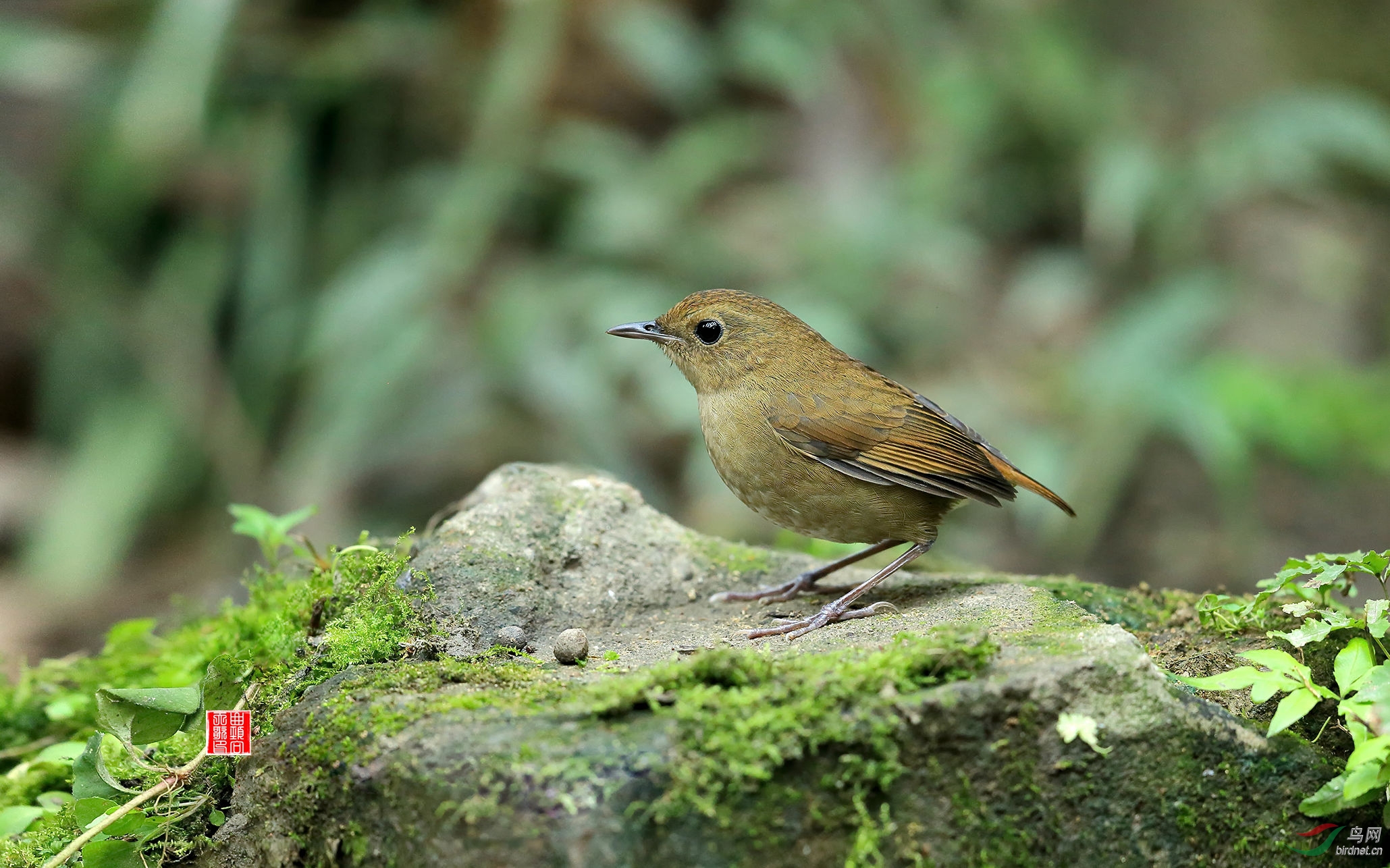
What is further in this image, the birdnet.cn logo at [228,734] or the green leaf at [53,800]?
the green leaf at [53,800]

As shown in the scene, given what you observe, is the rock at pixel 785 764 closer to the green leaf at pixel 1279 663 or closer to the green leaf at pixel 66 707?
the green leaf at pixel 1279 663

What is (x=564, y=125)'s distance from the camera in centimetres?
836

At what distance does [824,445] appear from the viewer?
3.83 m

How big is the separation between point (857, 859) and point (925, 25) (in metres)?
8.12

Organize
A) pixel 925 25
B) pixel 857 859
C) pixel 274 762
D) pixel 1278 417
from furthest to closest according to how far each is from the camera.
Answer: pixel 925 25, pixel 1278 417, pixel 274 762, pixel 857 859

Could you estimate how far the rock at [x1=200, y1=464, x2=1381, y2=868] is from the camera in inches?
88.6

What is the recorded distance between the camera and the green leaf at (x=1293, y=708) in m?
2.53

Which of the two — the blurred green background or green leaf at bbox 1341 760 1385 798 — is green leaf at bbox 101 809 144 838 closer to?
green leaf at bbox 1341 760 1385 798

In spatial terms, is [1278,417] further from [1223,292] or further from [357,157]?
[357,157]

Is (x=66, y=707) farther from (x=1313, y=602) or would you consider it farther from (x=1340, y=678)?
(x=1313, y=602)

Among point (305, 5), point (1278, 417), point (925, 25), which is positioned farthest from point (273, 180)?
point (1278, 417)

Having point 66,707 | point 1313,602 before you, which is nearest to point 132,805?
point 66,707

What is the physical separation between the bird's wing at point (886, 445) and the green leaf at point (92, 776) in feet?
7.00

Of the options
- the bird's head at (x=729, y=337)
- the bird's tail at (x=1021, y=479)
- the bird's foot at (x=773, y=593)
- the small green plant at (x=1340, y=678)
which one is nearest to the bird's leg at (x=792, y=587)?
the bird's foot at (x=773, y=593)
